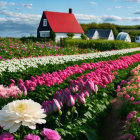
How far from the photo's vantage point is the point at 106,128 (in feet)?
Result: 16.7

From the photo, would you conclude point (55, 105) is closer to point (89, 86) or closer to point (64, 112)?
point (64, 112)

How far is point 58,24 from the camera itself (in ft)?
129

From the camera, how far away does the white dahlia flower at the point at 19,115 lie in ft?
6.58

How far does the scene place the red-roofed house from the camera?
38344 mm

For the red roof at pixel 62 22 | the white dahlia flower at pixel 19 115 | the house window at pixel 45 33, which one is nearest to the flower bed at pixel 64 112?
the white dahlia flower at pixel 19 115

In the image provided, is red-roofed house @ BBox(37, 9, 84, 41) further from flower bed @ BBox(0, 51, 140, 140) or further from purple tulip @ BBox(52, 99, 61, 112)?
purple tulip @ BBox(52, 99, 61, 112)

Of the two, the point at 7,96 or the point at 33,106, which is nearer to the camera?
the point at 33,106

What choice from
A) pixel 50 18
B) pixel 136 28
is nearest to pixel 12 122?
pixel 50 18

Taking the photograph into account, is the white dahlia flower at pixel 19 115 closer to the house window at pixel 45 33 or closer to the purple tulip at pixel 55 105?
the purple tulip at pixel 55 105

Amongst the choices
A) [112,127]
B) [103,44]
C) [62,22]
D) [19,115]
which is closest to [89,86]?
[112,127]

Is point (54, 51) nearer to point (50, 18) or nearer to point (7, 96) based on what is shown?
point (7, 96)

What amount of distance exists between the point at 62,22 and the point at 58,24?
0.95 meters

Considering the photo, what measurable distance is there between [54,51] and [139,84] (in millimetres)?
12115

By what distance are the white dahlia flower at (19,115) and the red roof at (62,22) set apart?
36.0 meters
